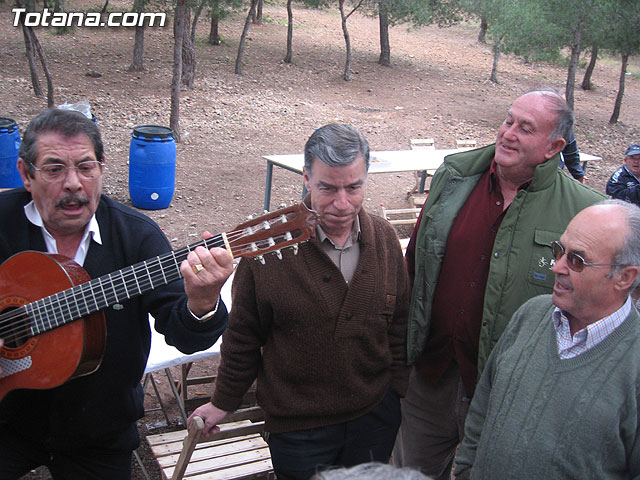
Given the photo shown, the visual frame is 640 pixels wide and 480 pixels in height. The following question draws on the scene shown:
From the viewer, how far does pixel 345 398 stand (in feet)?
8.22

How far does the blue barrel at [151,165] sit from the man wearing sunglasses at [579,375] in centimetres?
680

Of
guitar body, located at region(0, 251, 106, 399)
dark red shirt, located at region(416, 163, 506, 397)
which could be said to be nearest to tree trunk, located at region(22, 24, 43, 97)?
guitar body, located at region(0, 251, 106, 399)

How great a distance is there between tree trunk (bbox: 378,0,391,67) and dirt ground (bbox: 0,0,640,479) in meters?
0.45

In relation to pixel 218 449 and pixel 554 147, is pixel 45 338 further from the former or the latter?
pixel 554 147

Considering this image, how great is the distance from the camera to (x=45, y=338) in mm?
2273

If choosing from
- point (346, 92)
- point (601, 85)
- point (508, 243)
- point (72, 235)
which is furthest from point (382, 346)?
point (601, 85)

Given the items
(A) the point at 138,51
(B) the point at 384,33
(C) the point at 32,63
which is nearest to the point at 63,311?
(C) the point at 32,63

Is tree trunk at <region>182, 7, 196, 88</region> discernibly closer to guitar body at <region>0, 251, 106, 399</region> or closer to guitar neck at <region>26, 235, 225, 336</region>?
guitar body at <region>0, 251, 106, 399</region>

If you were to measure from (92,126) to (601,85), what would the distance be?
88.6ft

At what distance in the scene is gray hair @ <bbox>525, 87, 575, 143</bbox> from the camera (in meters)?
2.69

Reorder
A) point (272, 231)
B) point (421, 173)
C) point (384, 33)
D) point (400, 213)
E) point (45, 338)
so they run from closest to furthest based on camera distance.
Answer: point (272, 231)
point (45, 338)
point (400, 213)
point (421, 173)
point (384, 33)

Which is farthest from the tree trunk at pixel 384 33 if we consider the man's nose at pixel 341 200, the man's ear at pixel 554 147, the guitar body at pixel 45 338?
the guitar body at pixel 45 338

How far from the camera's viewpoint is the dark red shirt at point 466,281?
2.71 meters

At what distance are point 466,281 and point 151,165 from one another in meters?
6.40
